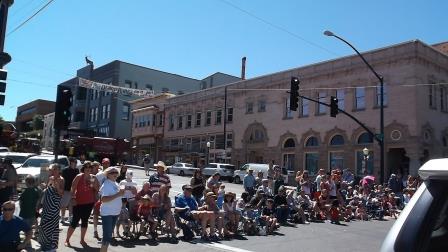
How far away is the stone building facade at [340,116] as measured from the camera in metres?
33.9

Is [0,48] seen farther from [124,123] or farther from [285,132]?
[124,123]

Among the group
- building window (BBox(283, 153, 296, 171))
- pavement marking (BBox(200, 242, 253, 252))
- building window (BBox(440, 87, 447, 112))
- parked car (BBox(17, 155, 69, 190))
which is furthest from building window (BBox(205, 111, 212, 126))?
pavement marking (BBox(200, 242, 253, 252))

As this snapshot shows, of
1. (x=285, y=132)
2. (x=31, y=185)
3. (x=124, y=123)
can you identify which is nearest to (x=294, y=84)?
(x=31, y=185)

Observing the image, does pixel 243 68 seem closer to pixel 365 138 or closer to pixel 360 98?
pixel 360 98

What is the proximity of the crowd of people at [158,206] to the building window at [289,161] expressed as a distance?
20.6m

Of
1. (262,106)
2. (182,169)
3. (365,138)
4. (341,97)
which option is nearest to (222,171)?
(182,169)

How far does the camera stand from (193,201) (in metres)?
13.0

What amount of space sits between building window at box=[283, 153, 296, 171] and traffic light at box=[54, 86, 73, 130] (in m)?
31.7

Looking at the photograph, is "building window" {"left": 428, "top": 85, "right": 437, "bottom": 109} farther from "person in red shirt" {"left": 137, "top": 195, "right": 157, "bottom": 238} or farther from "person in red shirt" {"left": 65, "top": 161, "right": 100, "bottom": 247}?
"person in red shirt" {"left": 65, "top": 161, "right": 100, "bottom": 247}

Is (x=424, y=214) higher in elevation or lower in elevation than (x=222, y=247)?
higher

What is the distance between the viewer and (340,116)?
1496 inches

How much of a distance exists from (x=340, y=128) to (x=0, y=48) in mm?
28592

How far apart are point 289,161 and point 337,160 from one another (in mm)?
5443

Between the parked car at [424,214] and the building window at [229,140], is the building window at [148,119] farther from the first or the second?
the parked car at [424,214]
